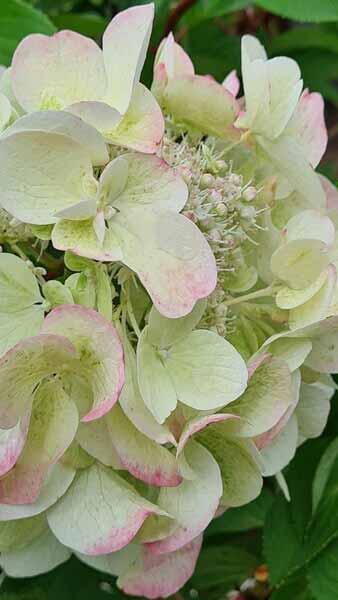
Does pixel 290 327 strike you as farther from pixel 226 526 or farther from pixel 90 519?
pixel 226 526

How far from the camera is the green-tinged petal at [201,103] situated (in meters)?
0.47

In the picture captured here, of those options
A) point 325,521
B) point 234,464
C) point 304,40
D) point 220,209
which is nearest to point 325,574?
point 325,521

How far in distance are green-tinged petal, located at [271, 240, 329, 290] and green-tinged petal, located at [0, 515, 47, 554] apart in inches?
6.5

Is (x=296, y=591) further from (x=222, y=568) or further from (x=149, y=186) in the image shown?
(x=149, y=186)

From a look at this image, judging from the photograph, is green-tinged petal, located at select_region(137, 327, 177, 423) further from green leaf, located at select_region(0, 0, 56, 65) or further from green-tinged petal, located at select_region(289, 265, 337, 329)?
green leaf, located at select_region(0, 0, 56, 65)

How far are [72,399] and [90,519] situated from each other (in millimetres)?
55

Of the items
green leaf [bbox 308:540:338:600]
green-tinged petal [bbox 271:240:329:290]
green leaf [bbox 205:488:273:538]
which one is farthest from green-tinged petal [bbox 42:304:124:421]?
green leaf [bbox 205:488:273:538]

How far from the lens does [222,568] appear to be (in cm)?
71

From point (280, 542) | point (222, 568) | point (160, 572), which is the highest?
point (160, 572)

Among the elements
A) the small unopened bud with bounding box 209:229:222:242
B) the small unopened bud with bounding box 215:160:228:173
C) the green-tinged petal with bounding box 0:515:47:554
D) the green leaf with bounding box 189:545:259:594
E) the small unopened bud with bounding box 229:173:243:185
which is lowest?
the green leaf with bounding box 189:545:259:594

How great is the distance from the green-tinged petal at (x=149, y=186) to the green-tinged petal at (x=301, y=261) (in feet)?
0.23

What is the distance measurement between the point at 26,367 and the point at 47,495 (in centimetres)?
7

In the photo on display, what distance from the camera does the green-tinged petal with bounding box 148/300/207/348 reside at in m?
0.41

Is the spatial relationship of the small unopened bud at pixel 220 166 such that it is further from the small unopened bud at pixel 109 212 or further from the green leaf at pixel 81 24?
the green leaf at pixel 81 24
